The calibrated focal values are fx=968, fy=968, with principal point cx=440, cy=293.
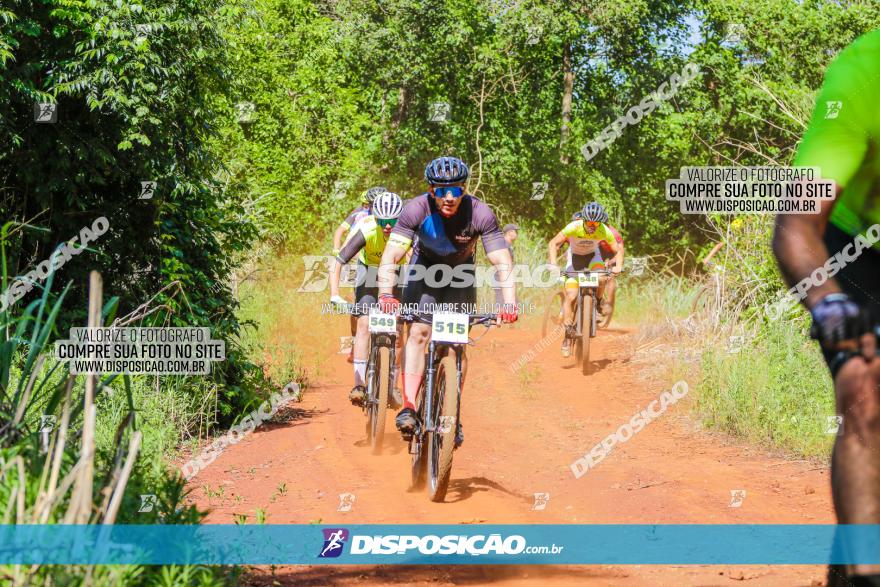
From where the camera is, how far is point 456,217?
735cm

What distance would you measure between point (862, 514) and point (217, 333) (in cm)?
755

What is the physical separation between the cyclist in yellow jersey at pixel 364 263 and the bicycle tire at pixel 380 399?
0.56 metres

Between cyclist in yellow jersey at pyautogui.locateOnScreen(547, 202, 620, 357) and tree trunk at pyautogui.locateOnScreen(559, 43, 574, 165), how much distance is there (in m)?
10.5

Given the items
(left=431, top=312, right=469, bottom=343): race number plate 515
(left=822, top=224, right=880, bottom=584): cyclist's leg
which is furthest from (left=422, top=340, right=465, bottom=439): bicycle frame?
(left=822, top=224, right=880, bottom=584): cyclist's leg

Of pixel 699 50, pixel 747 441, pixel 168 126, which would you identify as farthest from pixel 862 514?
pixel 699 50

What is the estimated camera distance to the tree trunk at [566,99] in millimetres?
24344

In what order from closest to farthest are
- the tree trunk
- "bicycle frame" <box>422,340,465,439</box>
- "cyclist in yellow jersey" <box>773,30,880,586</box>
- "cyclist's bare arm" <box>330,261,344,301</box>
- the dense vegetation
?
"cyclist in yellow jersey" <box>773,30,880,586</box>
"bicycle frame" <box>422,340,465,439</box>
"cyclist's bare arm" <box>330,261,344,301</box>
the dense vegetation
the tree trunk

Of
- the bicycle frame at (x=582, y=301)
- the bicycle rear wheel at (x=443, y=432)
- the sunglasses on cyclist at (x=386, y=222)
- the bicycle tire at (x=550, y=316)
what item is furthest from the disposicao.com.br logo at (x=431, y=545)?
the bicycle tire at (x=550, y=316)

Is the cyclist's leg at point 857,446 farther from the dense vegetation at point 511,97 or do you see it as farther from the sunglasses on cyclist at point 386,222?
the dense vegetation at point 511,97

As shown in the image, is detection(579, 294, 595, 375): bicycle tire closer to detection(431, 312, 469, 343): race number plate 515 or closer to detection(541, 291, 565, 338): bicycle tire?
detection(541, 291, 565, 338): bicycle tire

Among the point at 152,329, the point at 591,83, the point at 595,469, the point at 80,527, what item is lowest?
the point at 595,469

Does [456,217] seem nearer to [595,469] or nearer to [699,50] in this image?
[595,469]

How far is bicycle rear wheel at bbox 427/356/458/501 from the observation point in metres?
6.39

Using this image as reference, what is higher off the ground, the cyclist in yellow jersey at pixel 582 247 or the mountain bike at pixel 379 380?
the cyclist in yellow jersey at pixel 582 247
